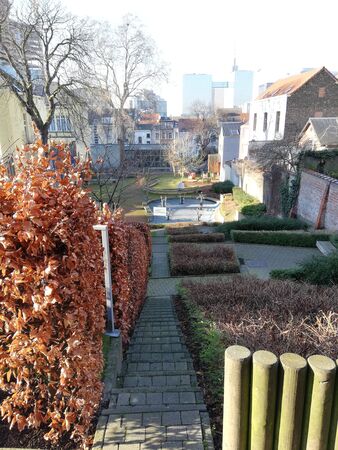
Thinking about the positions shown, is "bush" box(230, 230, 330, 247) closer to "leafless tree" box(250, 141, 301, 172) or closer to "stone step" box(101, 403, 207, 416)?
"leafless tree" box(250, 141, 301, 172)

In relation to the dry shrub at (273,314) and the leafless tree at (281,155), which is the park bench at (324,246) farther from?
the dry shrub at (273,314)

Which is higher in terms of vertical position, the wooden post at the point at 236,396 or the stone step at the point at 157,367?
the wooden post at the point at 236,396

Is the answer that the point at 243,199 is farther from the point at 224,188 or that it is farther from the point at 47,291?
the point at 47,291

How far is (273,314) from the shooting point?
16.1 feet

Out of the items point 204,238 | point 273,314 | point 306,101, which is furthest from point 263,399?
point 306,101

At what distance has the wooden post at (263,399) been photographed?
1.92 m

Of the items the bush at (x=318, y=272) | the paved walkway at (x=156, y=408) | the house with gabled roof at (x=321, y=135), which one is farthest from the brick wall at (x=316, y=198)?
the paved walkway at (x=156, y=408)

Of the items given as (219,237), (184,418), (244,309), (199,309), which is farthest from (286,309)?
A: (219,237)

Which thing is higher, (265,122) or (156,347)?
(265,122)

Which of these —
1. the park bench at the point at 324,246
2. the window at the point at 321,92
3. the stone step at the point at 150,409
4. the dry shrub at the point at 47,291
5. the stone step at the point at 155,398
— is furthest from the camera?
the window at the point at 321,92

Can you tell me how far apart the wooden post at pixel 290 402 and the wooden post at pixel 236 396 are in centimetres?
20

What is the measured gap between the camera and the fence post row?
1911mm

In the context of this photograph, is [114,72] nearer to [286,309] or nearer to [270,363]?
[286,309]

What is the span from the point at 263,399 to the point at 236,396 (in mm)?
167
